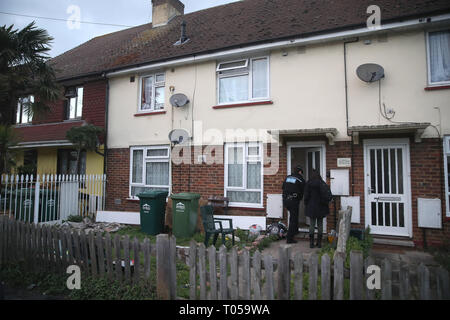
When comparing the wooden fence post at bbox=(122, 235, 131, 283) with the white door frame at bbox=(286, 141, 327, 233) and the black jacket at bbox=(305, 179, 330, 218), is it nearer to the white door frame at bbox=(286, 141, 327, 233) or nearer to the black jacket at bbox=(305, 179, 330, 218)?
the black jacket at bbox=(305, 179, 330, 218)

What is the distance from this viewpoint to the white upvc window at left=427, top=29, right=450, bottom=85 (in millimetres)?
6473

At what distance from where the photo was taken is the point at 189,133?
29.2 feet

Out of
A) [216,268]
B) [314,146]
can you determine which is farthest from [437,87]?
[216,268]

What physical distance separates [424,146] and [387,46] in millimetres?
2510

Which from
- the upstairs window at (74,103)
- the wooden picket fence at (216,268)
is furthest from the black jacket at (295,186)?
the upstairs window at (74,103)

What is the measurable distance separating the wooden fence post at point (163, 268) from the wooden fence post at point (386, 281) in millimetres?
2314

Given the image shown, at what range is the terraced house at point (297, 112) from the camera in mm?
6469

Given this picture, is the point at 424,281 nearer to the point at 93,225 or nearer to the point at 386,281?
the point at 386,281

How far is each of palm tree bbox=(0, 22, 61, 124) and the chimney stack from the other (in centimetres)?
730

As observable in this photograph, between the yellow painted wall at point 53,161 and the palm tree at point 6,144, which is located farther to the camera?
the yellow painted wall at point 53,161

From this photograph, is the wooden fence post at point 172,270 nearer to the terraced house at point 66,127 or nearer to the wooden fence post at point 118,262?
the wooden fence post at point 118,262

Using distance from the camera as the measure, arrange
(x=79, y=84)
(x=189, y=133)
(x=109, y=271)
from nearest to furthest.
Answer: (x=109, y=271) < (x=189, y=133) < (x=79, y=84)
